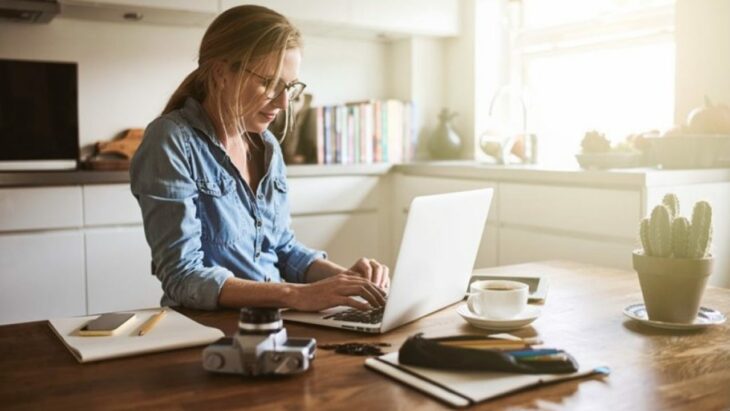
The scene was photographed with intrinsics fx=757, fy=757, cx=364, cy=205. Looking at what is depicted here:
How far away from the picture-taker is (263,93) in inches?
61.1

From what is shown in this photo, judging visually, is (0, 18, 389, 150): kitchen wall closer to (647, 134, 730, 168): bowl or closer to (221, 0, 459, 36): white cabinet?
(221, 0, 459, 36): white cabinet

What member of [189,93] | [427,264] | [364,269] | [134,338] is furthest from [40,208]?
[427,264]

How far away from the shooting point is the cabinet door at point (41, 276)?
291cm

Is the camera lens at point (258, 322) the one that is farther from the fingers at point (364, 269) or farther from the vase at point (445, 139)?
the vase at point (445, 139)

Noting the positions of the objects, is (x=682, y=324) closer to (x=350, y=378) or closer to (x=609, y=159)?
(x=350, y=378)

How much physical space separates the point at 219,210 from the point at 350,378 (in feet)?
2.24

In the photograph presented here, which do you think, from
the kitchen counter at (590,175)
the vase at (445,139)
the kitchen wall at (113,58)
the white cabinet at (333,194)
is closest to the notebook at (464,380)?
the kitchen counter at (590,175)

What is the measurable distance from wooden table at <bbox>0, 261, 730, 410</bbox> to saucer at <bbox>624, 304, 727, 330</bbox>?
0.04ft

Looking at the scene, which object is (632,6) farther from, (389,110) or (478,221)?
(478,221)

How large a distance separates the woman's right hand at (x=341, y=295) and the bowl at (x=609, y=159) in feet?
5.96

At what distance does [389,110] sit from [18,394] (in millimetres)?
3228

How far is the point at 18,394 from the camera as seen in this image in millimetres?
890

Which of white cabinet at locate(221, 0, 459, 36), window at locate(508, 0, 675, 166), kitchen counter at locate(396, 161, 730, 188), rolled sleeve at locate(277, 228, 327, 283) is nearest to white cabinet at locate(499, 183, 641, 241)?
kitchen counter at locate(396, 161, 730, 188)

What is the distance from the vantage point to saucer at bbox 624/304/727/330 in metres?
1.19
